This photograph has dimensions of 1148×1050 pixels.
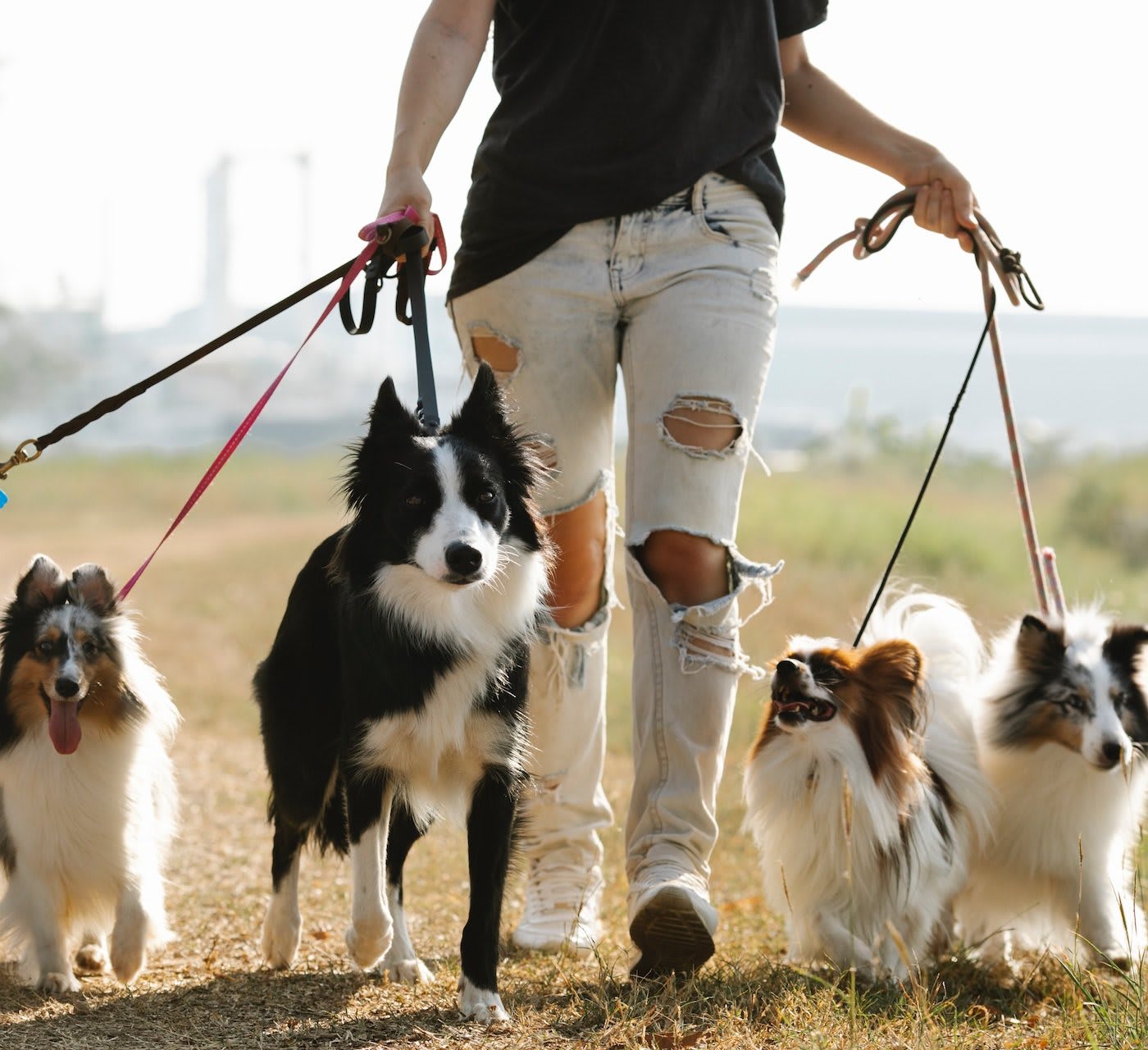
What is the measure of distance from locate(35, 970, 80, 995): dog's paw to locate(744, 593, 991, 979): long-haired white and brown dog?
1.75 m

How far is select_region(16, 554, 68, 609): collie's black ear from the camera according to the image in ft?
11.5

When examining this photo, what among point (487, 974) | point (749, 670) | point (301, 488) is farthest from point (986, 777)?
point (301, 488)

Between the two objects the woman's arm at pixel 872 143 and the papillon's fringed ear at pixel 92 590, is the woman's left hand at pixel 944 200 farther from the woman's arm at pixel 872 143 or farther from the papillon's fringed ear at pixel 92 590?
the papillon's fringed ear at pixel 92 590

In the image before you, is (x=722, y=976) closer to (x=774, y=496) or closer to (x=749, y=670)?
(x=749, y=670)

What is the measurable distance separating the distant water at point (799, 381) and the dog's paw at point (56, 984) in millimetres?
23425

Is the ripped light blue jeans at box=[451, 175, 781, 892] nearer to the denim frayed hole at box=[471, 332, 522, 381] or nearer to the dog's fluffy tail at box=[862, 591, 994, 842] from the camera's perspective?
the denim frayed hole at box=[471, 332, 522, 381]

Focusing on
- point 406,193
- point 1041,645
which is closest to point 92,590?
point 406,193

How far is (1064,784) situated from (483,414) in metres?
1.94

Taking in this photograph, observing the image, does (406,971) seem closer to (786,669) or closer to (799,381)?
(786,669)

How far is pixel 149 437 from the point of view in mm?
42125

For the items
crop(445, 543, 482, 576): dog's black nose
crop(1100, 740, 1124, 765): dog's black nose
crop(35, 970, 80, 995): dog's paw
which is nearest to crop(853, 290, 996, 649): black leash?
crop(1100, 740, 1124, 765): dog's black nose

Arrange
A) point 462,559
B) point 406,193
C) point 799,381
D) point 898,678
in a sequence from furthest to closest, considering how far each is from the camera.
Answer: point 799,381, point 898,678, point 406,193, point 462,559

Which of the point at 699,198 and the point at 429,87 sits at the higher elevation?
the point at 429,87

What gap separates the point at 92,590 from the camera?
3.55 metres
